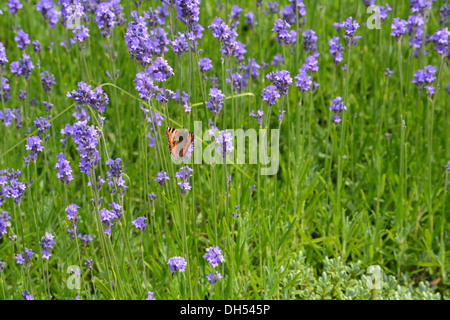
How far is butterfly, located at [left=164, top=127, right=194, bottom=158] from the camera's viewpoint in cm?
223

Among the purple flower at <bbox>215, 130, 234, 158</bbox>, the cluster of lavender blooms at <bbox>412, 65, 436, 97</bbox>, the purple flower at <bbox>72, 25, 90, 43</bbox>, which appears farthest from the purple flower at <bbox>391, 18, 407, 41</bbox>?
the purple flower at <bbox>72, 25, 90, 43</bbox>

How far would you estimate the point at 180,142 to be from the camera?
2275mm

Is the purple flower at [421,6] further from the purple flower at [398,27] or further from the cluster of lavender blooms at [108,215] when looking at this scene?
the cluster of lavender blooms at [108,215]

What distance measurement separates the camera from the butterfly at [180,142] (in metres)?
2.23

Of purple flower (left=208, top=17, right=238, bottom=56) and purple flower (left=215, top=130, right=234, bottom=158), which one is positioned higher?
purple flower (left=208, top=17, right=238, bottom=56)

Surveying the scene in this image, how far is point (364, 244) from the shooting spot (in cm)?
314

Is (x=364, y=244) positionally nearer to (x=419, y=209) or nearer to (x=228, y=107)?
(x=419, y=209)

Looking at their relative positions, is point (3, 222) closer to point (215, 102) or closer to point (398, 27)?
point (215, 102)

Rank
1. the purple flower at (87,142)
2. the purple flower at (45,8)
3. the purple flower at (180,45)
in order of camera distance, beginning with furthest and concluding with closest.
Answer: the purple flower at (45,8) < the purple flower at (180,45) < the purple flower at (87,142)

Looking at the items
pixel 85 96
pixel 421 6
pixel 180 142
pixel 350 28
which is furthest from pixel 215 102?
pixel 421 6

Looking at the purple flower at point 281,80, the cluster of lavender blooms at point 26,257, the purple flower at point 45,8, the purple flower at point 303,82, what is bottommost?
the cluster of lavender blooms at point 26,257

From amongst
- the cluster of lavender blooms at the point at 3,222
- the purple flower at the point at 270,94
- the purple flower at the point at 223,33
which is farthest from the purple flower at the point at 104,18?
the cluster of lavender blooms at the point at 3,222

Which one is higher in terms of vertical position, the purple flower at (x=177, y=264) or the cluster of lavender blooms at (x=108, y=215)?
the cluster of lavender blooms at (x=108, y=215)

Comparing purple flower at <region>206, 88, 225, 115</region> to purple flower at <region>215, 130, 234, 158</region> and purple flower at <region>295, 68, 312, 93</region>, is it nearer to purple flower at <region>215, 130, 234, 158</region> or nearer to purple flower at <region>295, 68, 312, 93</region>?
purple flower at <region>215, 130, 234, 158</region>
